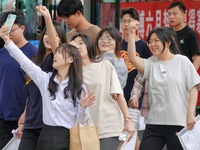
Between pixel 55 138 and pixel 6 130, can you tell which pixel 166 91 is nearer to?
pixel 55 138

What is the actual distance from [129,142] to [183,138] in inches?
23.0

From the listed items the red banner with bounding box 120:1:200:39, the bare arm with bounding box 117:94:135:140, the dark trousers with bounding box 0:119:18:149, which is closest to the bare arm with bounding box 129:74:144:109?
the bare arm with bounding box 117:94:135:140

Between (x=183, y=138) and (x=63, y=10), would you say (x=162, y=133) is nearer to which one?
(x=183, y=138)

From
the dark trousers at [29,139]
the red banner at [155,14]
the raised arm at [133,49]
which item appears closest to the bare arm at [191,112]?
the raised arm at [133,49]

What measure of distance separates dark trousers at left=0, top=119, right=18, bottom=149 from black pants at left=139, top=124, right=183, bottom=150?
130cm

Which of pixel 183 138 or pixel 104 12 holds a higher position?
pixel 104 12

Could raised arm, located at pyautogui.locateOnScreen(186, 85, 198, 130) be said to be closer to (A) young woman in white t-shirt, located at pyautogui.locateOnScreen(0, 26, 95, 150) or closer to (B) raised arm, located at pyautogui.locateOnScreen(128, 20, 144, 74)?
(B) raised arm, located at pyautogui.locateOnScreen(128, 20, 144, 74)

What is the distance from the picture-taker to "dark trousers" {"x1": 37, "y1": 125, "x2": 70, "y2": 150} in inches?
213

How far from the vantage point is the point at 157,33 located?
20.9 ft

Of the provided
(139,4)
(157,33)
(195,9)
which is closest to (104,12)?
(139,4)

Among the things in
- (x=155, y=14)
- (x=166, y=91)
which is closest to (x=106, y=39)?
(x=166, y=91)

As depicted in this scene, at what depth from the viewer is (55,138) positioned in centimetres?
543

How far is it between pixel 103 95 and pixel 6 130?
1.26 metres

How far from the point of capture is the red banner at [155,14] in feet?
34.0
